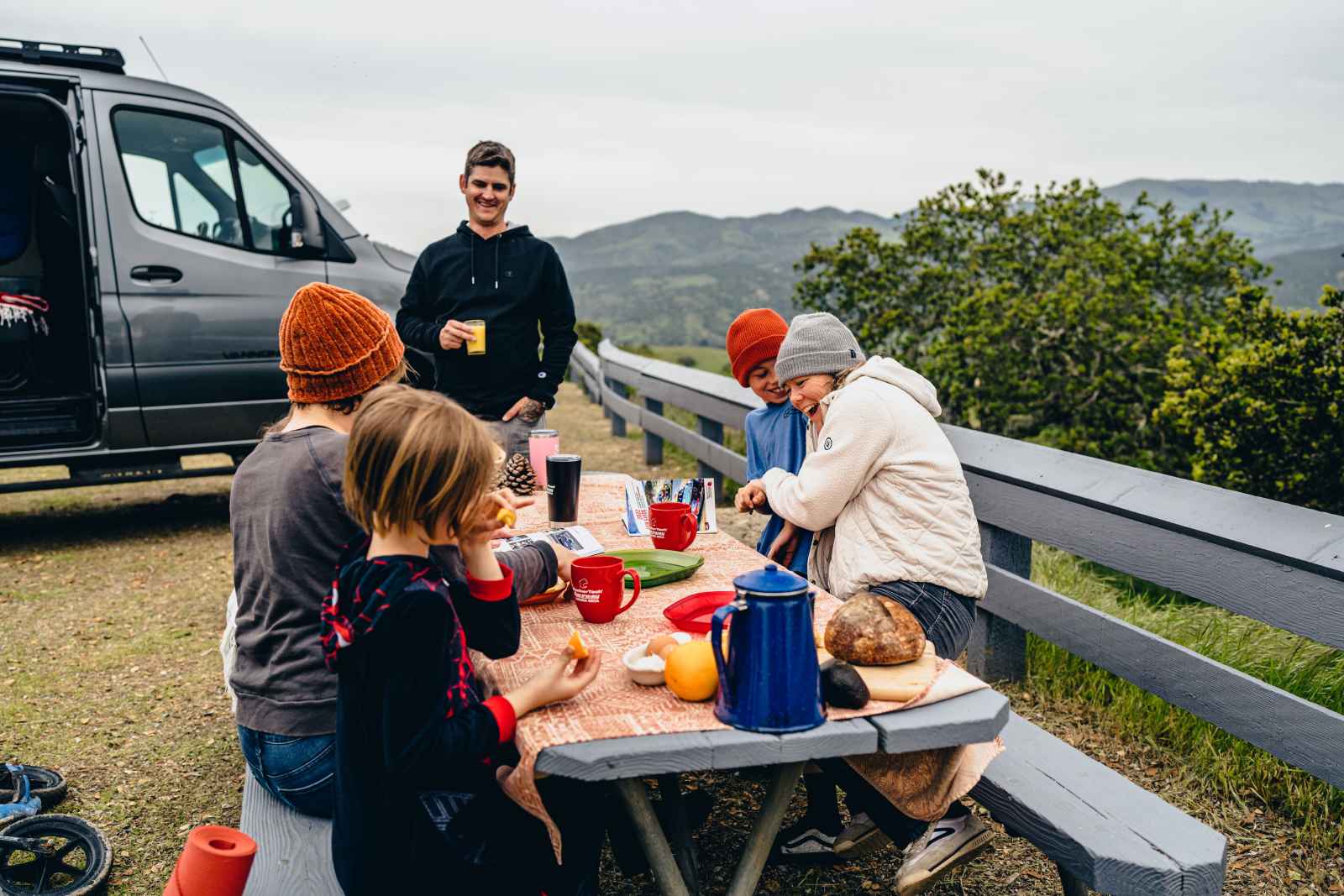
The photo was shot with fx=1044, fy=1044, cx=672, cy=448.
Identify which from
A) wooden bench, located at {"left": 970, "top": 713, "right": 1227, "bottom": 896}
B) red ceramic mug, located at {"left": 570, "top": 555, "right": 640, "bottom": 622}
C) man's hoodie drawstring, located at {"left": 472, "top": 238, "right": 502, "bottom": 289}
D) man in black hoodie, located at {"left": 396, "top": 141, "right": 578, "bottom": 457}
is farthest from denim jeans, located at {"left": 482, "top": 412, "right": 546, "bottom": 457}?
wooden bench, located at {"left": 970, "top": 713, "right": 1227, "bottom": 896}

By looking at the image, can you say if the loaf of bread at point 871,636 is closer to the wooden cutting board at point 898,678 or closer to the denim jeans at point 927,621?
the wooden cutting board at point 898,678

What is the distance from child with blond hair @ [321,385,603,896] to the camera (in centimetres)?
179

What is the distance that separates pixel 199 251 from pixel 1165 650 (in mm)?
5496

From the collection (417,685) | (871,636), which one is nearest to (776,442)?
(871,636)

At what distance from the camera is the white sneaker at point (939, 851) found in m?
2.32

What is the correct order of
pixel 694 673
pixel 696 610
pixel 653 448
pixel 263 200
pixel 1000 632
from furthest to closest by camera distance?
pixel 653 448, pixel 263 200, pixel 1000 632, pixel 696 610, pixel 694 673

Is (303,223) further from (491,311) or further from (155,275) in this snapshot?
(491,311)

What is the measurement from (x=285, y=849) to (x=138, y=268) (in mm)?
4824

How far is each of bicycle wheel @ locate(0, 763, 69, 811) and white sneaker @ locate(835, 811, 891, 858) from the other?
234 centimetres

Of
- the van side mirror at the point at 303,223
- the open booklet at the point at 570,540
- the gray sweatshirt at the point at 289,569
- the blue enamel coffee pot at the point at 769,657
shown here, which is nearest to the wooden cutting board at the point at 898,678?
the blue enamel coffee pot at the point at 769,657

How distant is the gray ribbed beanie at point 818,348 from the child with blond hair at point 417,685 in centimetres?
125

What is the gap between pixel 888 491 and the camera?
9.02 feet

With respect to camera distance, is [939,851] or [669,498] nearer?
[939,851]

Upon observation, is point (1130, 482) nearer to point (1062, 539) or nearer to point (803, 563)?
point (1062, 539)
